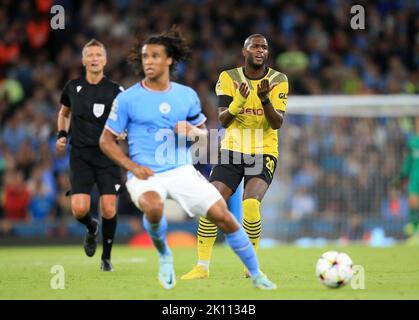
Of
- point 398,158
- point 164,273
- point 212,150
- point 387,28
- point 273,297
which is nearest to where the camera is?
point 273,297

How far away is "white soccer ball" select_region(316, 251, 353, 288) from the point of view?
334 inches

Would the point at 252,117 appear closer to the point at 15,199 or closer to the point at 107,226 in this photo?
the point at 107,226

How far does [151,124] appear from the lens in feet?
27.0

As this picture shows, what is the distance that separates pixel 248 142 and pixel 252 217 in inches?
32.9

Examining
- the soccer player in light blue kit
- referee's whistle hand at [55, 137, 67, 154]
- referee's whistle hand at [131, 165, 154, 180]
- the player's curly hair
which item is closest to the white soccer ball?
the soccer player in light blue kit

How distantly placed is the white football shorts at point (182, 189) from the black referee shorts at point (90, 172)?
2.92 meters

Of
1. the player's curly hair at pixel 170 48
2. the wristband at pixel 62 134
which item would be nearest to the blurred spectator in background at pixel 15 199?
the wristband at pixel 62 134

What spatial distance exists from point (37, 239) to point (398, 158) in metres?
7.83

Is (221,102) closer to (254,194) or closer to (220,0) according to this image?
(254,194)

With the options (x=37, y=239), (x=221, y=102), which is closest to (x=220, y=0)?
(x=37, y=239)

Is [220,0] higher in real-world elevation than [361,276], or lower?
higher

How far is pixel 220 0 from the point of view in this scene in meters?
24.3

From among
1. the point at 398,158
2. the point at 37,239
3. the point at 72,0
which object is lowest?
the point at 37,239

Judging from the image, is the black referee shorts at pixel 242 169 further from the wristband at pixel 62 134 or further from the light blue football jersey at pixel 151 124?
the wristband at pixel 62 134
